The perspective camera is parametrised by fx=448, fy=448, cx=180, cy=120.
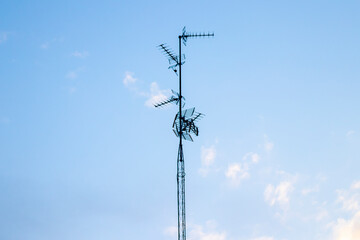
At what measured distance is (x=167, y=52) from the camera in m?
27.1

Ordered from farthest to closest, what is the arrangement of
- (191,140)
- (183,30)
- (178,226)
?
(183,30)
(191,140)
(178,226)

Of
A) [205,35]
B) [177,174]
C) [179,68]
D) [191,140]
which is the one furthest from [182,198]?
[205,35]

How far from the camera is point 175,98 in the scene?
26312 mm

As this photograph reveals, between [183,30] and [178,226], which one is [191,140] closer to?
[178,226]

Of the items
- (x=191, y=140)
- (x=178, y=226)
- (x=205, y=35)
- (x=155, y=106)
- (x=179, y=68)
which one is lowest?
(x=178, y=226)

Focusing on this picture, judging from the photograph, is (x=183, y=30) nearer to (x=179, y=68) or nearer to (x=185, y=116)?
(x=179, y=68)

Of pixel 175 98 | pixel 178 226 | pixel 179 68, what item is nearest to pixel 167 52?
pixel 179 68

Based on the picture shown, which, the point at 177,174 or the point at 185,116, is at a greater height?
the point at 185,116

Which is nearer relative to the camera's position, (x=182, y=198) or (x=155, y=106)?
(x=182, y=198)

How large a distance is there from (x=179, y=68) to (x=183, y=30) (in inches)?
100.0

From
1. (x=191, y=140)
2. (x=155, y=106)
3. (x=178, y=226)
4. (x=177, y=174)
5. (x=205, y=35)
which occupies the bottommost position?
(x=178, y=226)

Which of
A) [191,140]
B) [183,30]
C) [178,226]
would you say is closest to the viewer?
[178,226]

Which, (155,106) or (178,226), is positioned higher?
(155,106)

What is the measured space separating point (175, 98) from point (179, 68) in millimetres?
1965
